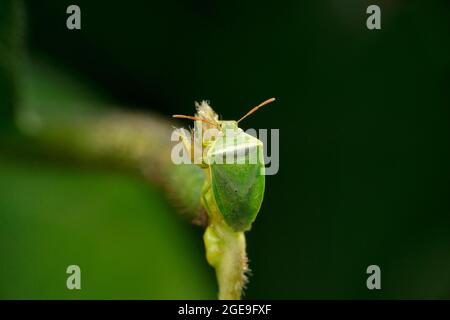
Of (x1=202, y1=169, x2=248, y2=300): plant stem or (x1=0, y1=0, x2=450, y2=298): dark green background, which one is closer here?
(x1=202, y1=169, x2=248, y2=300): plant stem

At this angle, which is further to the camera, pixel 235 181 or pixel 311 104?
pixel 311 104

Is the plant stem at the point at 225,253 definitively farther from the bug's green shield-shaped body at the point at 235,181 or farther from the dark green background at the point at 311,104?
the dark green background at the point at 311,104

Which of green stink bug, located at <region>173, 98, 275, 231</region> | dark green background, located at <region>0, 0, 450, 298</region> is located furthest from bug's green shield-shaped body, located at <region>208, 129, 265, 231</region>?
dark green background, located at <region>0, 0, 450, 298</region>

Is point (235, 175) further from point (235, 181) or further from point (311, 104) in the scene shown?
point (311, 104)

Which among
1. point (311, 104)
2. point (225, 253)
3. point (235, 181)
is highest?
point (311, 104)

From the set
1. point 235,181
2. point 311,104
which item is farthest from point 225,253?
point 311,104

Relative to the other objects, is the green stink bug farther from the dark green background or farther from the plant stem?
the dark green background

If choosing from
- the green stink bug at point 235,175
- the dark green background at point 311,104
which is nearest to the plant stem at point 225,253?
the green stink bug at point 235,175

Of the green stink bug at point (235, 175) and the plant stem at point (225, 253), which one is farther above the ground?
the green stink bug at point (235, 175)
